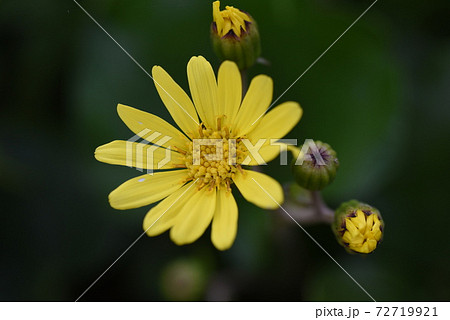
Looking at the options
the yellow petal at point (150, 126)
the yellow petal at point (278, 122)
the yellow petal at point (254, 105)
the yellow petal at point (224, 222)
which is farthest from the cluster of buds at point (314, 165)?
the yellow petal at point (150, 126)

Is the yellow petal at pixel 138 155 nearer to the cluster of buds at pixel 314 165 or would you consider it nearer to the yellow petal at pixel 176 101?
the yellow petal at pixel 176 101

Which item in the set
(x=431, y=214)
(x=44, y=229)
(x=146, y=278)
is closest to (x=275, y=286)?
(x=146, y=278)

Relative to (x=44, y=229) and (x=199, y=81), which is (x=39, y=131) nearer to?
(x=44, y=229)

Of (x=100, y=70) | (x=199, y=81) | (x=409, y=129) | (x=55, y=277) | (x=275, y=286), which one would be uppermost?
(x=100, y=70)

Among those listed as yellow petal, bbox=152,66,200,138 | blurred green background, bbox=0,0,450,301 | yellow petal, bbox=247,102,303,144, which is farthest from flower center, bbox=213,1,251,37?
blurred green background, bbox=0,0,450,301

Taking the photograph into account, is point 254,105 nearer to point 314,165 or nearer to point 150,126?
point 314,165

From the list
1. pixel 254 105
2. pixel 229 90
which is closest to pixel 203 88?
pixel 229 90

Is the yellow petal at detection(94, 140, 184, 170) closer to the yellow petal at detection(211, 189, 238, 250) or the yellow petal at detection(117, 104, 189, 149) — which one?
the yellow petal at detection(117, 104, 189, 149)
